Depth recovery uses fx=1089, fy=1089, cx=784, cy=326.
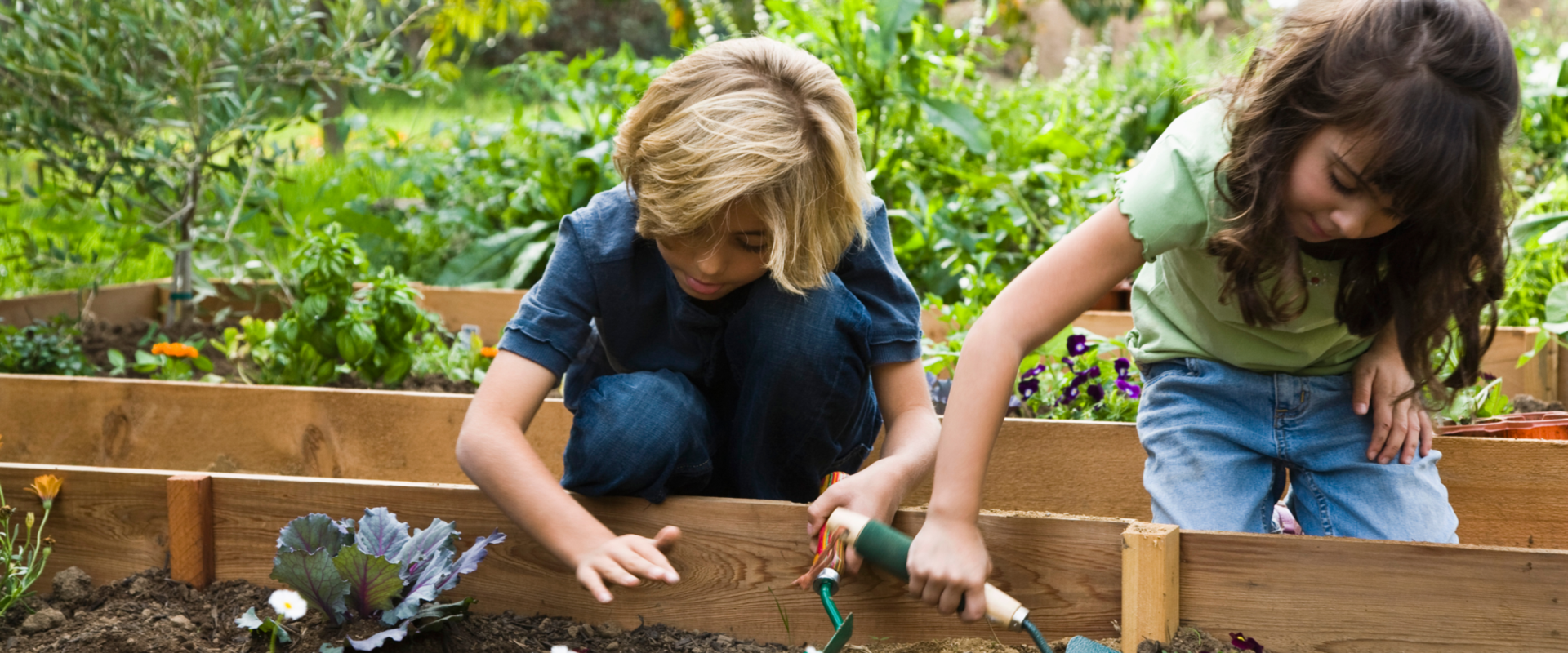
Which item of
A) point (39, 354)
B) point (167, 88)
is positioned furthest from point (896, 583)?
point (167, 88)

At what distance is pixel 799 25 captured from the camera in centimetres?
337

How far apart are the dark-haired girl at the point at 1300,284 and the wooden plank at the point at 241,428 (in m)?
1.08

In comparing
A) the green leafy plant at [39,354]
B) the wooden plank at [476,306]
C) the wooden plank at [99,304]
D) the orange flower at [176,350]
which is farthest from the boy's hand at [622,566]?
the wooden plank at [99,304]

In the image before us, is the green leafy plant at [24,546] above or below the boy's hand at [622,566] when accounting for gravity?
below

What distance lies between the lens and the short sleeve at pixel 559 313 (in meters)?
1.53

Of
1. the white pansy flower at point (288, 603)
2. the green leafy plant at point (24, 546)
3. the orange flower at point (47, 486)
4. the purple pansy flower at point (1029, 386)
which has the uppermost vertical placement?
the purple pansy flower at point (1029, 386)

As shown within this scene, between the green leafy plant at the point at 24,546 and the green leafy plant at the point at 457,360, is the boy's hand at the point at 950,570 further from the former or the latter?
the green leafy plant at the point at 457,360

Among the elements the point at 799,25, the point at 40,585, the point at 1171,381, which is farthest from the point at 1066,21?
the point at 40,585

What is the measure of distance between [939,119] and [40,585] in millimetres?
2503

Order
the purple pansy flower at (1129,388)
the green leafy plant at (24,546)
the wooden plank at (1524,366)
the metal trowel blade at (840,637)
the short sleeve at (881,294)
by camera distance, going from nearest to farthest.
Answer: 1. the metal trowel blade at (840,637)
2. the green leafy plant at (24,546)
3. the short sleeve at (881,294)
4. the purple pansy flower at (1129,388)
5. the wooden plank at (1524,366)

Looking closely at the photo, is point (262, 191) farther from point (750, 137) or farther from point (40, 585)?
point (750, 137)

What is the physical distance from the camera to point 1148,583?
1.35 meters

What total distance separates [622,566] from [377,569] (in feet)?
1.01

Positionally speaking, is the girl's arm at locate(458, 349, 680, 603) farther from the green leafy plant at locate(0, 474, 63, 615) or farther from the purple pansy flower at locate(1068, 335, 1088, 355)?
the purple pansy flower at locate(1068, 335, 1088, 355)
